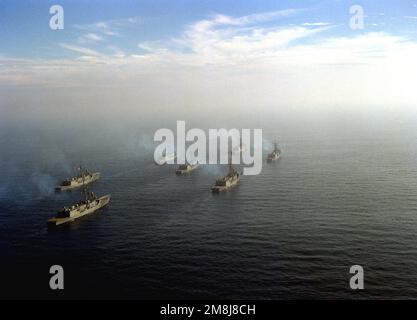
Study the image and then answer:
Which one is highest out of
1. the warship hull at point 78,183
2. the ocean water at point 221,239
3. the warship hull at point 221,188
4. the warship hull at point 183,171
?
the warship hull at point 183,171

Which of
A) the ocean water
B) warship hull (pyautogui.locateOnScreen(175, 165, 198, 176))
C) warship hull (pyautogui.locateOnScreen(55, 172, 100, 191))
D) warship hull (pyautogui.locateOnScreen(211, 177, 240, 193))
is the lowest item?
the ocean water

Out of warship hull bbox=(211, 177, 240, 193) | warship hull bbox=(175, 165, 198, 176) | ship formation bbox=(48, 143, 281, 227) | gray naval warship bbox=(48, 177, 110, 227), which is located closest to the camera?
gray naval warship bbox=(48, 177, 110, 227)

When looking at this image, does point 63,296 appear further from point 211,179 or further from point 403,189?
point 403,189

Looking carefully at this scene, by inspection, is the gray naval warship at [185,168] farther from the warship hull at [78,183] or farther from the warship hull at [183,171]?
the warship hull at [78,183]

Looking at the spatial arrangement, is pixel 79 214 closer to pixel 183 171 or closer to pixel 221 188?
pixel 221 188

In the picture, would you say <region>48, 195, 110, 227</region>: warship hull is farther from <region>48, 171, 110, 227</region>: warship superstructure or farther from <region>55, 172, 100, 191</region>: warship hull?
<region>55, 172, 100, 191</region>: warship hull

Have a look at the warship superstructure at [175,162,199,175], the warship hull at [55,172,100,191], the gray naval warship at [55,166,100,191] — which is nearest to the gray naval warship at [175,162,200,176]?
the warship superstructure at [175,162,199,175]

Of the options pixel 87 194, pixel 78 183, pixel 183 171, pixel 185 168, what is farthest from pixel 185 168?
pixel 87 194

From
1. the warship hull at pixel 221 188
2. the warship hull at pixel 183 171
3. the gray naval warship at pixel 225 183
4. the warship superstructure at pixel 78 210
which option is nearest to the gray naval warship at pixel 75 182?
the warship superstructure at pixel 78 210
